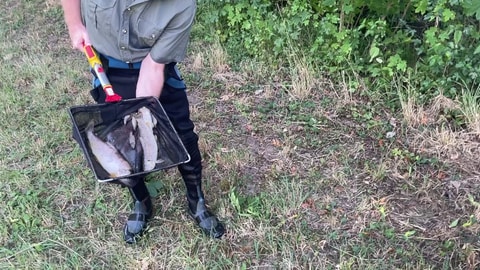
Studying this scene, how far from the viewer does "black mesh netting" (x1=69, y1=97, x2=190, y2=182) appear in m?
2.21

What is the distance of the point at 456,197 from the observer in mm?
2896

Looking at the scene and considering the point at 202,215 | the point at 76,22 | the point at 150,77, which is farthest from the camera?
the point at 202,215

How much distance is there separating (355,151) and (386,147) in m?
0.21

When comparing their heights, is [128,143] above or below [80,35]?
below

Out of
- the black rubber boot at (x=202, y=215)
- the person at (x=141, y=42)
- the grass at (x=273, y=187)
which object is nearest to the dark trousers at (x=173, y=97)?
the person at (x=141, y=42)

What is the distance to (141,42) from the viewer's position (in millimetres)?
2248

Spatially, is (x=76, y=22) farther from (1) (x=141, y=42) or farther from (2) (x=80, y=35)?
(1) (x=141, y=42)

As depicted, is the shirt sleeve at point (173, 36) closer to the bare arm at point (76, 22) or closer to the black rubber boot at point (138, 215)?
the bare arm at point (76, 22)

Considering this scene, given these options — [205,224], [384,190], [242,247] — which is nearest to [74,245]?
[205,224]

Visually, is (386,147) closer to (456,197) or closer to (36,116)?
(456,197)

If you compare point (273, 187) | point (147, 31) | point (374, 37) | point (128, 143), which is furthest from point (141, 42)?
point (374, 37)

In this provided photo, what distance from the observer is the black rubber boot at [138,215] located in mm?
2742

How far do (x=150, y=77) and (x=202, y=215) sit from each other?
0.91m

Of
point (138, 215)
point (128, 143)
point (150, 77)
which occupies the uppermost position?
point (150, 77)
